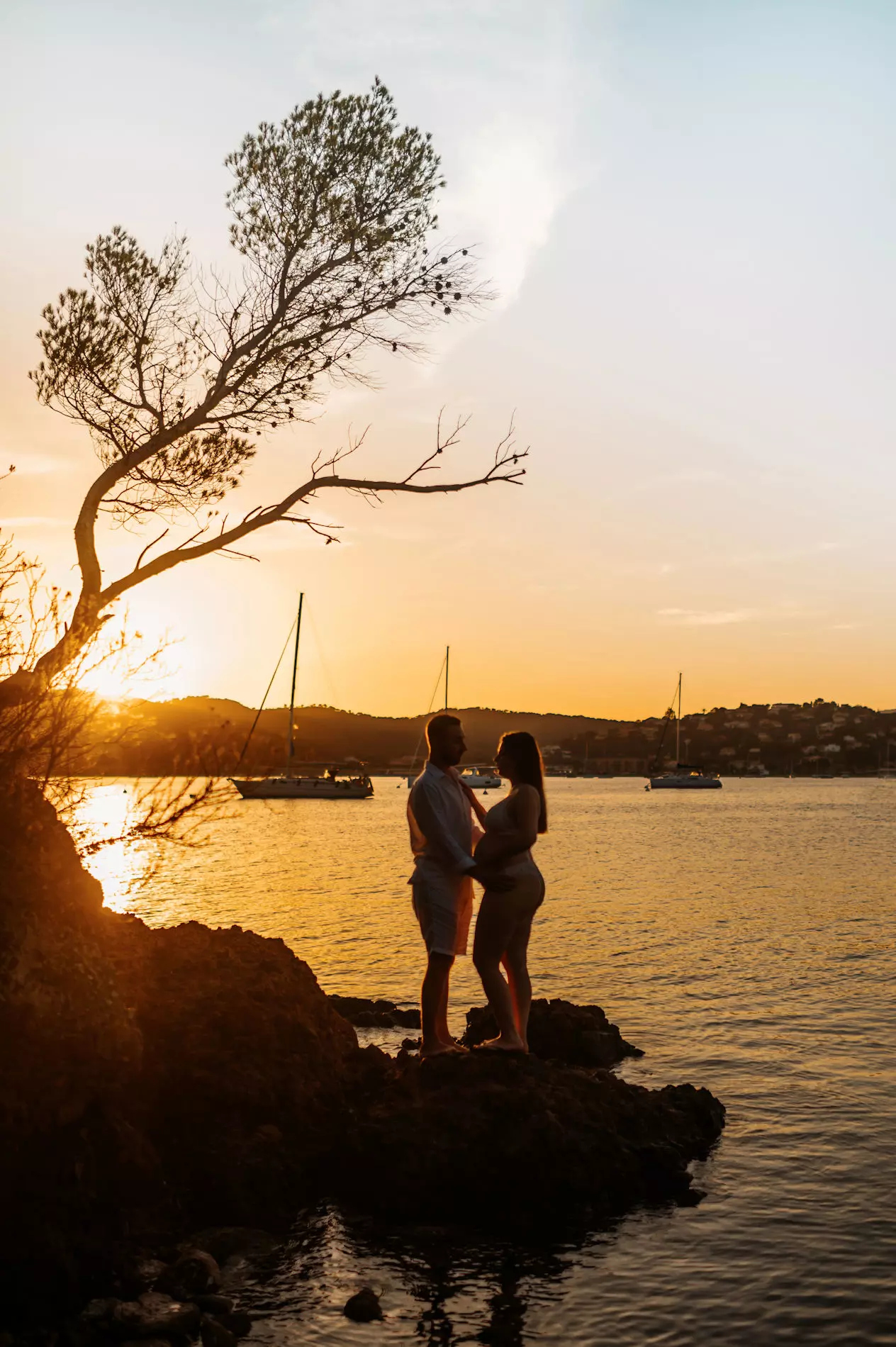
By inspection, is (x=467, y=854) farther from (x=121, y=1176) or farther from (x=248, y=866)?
(x=248, y=866)

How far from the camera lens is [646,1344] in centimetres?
602

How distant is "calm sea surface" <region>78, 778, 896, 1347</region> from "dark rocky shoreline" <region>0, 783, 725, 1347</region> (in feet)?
1.17

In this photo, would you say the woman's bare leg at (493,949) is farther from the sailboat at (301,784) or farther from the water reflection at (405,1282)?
the sailboat at (301,784)

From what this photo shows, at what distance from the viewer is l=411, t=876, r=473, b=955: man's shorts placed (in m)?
7.61

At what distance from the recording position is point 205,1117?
7.48 metres

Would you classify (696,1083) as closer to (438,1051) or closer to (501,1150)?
(438,1051)

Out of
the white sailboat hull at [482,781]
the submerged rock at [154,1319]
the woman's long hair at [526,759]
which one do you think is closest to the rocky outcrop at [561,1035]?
the woman's long hair at [526,759]

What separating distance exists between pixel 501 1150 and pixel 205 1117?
1.94m

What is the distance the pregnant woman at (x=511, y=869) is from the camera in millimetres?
7434

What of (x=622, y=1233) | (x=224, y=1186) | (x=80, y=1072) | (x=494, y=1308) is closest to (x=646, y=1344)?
(x=494, y=1308)

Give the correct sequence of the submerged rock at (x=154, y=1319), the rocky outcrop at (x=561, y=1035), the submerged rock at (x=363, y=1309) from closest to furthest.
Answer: the submerged rock at (x=154, y=1319)
the submerged rock at (x=363, y=1309)
the rocky outcrop at (x=561, y=1035)

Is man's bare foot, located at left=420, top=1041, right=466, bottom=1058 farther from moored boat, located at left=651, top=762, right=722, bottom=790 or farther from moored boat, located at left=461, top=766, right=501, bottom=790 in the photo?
moored boat, located at left=651, top=762, right=722, bottom=790

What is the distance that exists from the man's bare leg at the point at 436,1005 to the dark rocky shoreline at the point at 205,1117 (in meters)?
0.14

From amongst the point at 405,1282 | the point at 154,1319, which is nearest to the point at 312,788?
the point at 405,1282
